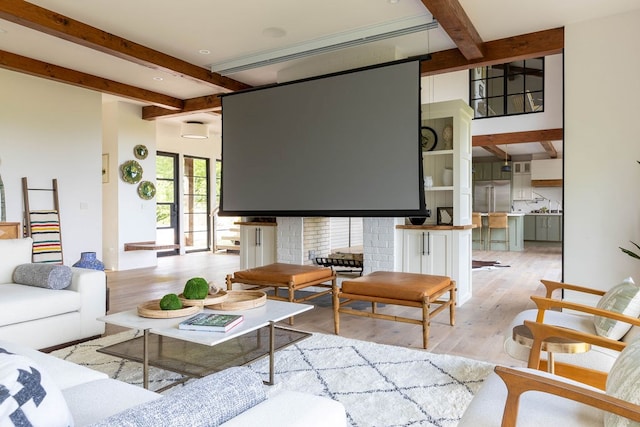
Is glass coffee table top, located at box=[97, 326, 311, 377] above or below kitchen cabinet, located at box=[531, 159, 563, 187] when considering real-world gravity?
below

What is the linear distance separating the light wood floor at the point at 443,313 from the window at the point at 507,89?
130 inches

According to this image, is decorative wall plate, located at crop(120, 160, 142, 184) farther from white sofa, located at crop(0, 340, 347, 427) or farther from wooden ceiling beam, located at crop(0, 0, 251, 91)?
white sofa, located at crop(0, 340, 347, 427)

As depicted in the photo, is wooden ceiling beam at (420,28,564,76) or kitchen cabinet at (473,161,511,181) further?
kitchen cabinet at (473,161,511,181)

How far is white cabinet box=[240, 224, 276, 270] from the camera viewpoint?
5676 millimetres

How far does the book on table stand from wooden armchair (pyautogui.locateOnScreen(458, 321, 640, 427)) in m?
1.23

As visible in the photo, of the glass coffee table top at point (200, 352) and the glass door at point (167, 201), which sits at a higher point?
the glass door at point (167, 201)

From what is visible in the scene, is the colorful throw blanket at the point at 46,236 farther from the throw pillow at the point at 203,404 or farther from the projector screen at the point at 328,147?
the throw pillow at the point at 203,404

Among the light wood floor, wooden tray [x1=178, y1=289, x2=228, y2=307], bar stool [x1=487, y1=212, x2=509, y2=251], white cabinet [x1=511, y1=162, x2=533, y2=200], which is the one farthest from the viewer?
white cabinet [x1=511, y1=162, x2=533, y2=200]

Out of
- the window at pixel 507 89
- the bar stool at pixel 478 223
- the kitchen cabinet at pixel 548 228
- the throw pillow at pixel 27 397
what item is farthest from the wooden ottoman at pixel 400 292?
the kitchen cabinet at pixel 548 228

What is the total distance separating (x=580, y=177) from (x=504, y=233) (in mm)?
6382

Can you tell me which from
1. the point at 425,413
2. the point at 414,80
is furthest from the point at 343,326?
the point at 414,80

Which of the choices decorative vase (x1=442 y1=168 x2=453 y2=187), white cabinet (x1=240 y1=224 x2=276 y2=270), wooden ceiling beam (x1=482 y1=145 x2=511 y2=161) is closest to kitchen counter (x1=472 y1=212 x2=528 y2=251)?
wooden ceiling beam (x1=482 y1=145 x2=511 y2=161)

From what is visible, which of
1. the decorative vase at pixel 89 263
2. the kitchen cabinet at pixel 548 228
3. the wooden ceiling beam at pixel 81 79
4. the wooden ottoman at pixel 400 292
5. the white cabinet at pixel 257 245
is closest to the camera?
the wooden ottoman at pixel 400 292

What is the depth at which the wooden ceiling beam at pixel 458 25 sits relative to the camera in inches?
131
